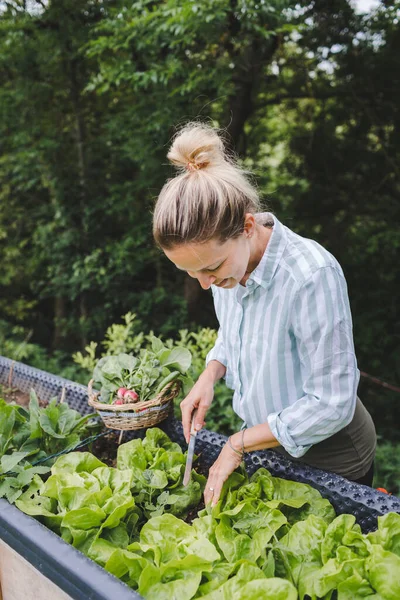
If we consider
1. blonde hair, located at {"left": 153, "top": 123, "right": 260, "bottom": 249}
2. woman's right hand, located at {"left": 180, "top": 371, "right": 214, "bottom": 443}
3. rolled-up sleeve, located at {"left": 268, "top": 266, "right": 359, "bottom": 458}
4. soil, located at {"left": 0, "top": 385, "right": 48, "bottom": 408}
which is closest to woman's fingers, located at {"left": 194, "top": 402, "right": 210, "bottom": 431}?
woman's right hand, located at {"left": 180, "top": 371, "right": 214, "bottom": 443}

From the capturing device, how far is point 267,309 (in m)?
1.43

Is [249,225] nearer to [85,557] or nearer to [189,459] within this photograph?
[189,459]

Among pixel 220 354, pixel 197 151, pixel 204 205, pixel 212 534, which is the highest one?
pixel 197 151

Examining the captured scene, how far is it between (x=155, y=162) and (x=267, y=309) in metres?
3.78

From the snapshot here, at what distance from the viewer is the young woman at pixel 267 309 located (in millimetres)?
1309

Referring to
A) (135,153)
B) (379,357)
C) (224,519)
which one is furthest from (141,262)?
(224,519)

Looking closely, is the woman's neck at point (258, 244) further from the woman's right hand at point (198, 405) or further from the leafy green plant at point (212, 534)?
the leafy green plant at point (212, 534)

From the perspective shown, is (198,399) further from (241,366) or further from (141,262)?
(141,262)

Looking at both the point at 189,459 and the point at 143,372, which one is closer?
the point at 189,459

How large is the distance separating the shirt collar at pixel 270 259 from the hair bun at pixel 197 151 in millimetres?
270

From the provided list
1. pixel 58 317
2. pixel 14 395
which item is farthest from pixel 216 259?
pixel 58 317

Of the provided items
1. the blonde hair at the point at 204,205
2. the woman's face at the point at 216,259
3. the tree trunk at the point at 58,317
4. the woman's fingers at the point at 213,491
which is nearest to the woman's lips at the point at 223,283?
the woman's face at the point at 216,259

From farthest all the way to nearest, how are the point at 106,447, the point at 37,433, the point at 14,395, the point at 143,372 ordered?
the point at 14,395 → the point at 106,447 → the point at 143,372 → the point at 37,433

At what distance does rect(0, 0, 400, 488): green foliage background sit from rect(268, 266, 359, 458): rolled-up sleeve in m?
3.40
